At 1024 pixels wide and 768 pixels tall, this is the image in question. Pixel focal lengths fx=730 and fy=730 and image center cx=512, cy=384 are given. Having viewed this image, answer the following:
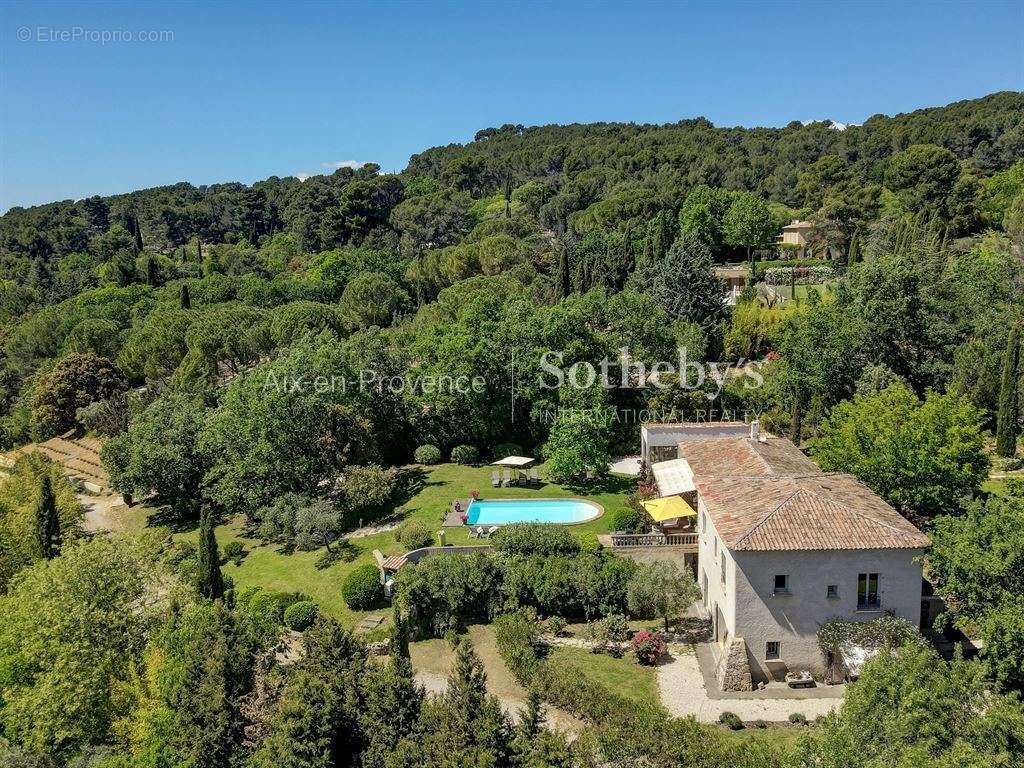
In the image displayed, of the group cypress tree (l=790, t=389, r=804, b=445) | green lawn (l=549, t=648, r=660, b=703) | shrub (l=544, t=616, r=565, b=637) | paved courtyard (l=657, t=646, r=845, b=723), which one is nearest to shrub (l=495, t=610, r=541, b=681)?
shrub (l=544, t=616, r=565, b=637)

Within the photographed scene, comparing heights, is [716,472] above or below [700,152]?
below

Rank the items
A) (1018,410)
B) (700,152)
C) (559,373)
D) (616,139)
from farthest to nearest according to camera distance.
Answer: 1. (616,139)
2. (700,152)
3. (559,373)
4. (1018,410)

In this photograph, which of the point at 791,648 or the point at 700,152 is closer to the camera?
the point at 791,648

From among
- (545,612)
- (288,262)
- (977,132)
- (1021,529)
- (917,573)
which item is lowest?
(545,612)

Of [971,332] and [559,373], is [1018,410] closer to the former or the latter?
[971,332]

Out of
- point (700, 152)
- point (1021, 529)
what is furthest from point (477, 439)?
point (700, 152)

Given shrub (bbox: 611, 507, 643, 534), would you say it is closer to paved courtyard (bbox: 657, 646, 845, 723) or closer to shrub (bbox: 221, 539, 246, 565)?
paved courtyard (bbox: 657, 646, 845, 723)

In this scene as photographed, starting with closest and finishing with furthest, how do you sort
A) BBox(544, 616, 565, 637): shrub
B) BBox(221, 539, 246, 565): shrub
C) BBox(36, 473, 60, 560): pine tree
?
1. BBox(544, 616, 565, 637): shrub
2. BBox(36, 473, 60, 560): pine tree
3. BBox(221, 539, 246, 565): shrub
